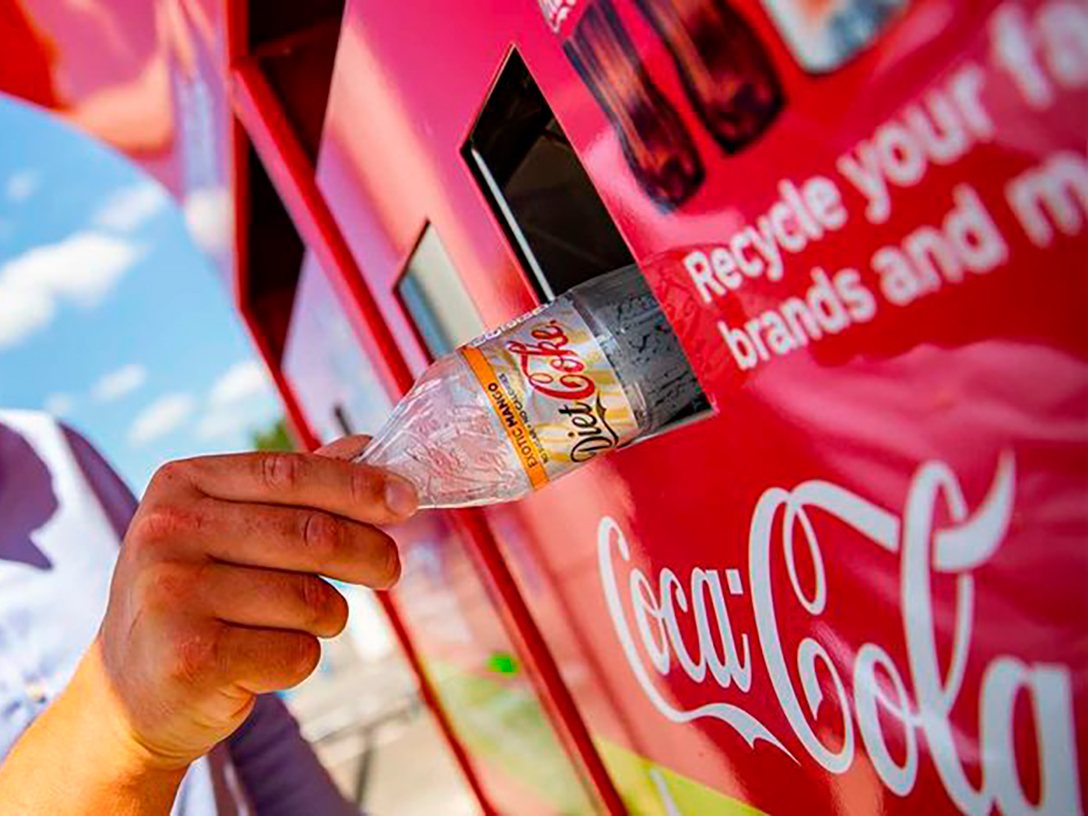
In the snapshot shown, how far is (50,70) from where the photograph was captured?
264cm

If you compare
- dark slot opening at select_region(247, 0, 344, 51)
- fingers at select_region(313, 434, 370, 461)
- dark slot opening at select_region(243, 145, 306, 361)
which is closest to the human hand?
fingers at select_region(313, 434, 370, 461)

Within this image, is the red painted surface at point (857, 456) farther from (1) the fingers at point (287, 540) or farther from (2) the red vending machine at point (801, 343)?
(1) the fingers at point (287, 540)

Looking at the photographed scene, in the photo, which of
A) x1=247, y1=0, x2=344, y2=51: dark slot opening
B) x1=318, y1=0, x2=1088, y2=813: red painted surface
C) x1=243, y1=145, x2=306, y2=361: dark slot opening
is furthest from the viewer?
x1=243, y1=145, x2=306, y2=361: dark slot opening

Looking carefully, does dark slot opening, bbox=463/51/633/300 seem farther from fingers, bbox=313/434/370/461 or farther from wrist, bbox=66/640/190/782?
wrist, bbox=66/640/190/782

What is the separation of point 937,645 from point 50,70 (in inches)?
109

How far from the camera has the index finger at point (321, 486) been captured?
2.88 feet

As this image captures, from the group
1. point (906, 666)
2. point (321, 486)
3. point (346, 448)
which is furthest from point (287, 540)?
point (906, 666)

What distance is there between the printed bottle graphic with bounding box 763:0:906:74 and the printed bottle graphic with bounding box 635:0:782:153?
0.08 ft

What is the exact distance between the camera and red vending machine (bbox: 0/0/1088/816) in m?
0.49

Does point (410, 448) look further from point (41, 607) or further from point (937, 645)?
point (41, 607)

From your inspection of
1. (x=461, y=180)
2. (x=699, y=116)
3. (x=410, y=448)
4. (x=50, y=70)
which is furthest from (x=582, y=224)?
(x=50, y=70)

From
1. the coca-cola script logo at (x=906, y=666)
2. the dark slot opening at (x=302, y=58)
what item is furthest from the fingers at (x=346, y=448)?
the dark slot opening at (x=302, y=58)

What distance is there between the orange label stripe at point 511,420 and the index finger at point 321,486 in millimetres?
121

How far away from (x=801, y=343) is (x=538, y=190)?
0.57m
